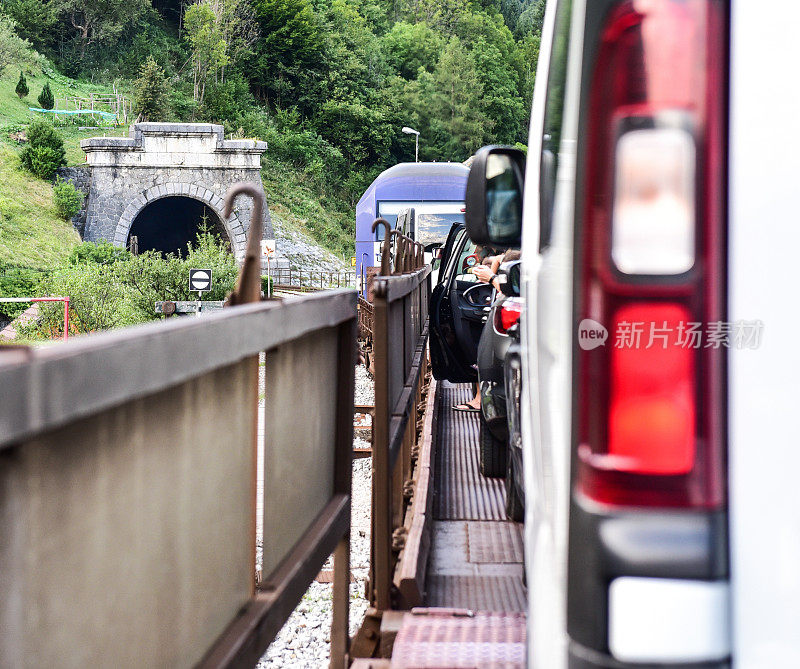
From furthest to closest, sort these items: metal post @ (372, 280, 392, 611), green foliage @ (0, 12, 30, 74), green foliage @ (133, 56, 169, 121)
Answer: green foliage @ (0, 12, 30, 74) → green foliage @ (133, 56, 169, 121) → metal post @ (372, 280, 392, 611)

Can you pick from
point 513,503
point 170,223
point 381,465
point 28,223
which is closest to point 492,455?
point 513,503

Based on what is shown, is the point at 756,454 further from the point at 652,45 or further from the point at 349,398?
the point at 349,398

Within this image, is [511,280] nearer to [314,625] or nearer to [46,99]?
[314,625]

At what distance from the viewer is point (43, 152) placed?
157 ft

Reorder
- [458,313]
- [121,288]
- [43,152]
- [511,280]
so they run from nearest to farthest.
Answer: [511,280]
[458,313]
[121,288]
[43,152]

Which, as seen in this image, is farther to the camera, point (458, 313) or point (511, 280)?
point (458, 313)

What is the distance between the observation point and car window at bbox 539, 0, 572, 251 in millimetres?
1889

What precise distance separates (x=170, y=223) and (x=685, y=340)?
5694 centimetres

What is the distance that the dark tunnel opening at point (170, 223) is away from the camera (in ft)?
175

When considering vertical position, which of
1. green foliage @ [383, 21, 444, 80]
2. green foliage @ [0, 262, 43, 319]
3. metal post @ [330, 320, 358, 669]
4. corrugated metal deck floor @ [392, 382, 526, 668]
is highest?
green foliage @ [383, 21, 444, 80]

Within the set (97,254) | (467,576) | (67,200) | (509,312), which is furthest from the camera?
(67,200)

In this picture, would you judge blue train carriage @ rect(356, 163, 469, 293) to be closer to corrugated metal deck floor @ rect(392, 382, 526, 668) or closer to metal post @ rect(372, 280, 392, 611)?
corrugated metal deck floor @ rect(392, 382, 526, 668)

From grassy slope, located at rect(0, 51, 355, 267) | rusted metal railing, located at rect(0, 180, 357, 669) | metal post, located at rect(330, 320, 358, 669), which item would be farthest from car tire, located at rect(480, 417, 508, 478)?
grassy slope, located at rect(0, 51, 355, 267)

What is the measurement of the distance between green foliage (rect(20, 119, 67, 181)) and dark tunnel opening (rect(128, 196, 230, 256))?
5.38 m
